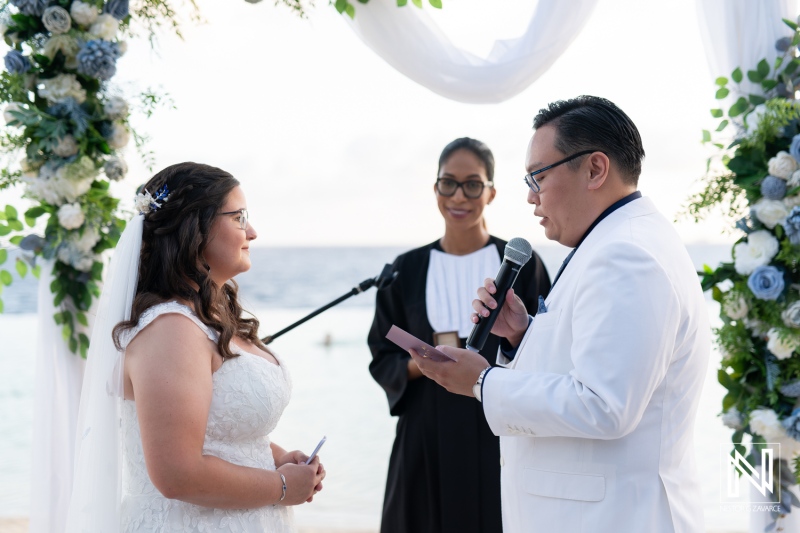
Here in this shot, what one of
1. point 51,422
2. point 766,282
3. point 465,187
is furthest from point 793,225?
point 51,422

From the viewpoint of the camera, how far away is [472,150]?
369 cm

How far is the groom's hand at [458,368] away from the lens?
Answer: 7.06 feet

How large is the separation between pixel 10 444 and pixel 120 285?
8.64 meters

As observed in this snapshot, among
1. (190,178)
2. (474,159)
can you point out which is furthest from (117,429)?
(474,159)

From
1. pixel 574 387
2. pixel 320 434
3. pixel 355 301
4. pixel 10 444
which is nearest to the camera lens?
pixel 574 387

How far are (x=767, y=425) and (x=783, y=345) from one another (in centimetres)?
37

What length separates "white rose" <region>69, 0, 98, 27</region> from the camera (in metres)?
3.43

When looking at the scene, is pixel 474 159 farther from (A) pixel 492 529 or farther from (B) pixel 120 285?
(B) pixel 120 285

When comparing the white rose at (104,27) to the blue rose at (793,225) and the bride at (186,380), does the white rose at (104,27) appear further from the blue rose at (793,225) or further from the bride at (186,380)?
the blue rose at (793,225)

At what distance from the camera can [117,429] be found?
7.47 ft

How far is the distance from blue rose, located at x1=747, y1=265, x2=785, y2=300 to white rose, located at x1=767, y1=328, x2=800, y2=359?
17 centimetres

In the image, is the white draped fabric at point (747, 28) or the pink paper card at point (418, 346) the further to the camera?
the white draped fabric at point (747, 28)

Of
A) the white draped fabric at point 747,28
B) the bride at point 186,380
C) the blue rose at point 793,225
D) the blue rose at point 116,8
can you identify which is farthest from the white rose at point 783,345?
the blue rose at point 116,8

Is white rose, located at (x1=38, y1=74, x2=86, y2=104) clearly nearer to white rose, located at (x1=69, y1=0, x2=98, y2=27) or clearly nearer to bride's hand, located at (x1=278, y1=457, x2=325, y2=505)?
white rose, located at (x1=69, y1=0, x2=98, y2=27)
